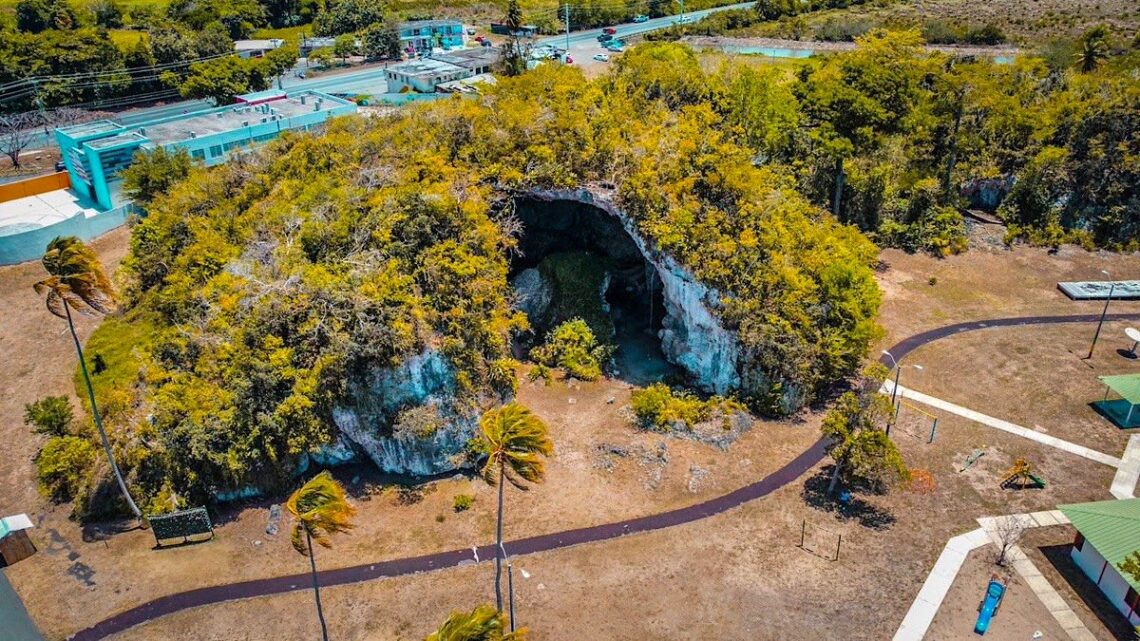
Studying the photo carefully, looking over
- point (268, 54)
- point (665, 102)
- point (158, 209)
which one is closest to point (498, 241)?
point (665, 102)

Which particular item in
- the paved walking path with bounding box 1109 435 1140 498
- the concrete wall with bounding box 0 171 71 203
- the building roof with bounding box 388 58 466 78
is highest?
the building roof with bounding box 388 58 466 78

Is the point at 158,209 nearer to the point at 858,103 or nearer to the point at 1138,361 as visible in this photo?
the point at 858,103

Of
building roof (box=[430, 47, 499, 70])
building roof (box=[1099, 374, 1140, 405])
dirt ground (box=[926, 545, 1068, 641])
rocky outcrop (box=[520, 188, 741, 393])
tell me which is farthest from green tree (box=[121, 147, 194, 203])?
building roof (box=[1099, 374, 1140, 405])

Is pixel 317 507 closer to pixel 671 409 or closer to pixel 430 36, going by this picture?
pixel 671 409

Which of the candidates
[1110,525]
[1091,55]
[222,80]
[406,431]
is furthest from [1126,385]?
[222,80]

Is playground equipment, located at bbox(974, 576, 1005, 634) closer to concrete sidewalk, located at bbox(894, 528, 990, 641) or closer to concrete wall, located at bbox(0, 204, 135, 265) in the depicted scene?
concrete sidewalk, located at bbox(894, 528, 990, 641)

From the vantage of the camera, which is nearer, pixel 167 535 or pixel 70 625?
pixel 70 625
